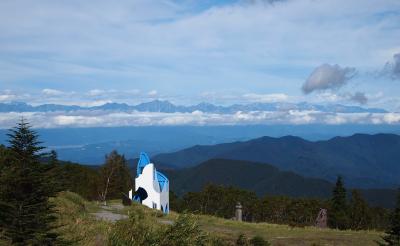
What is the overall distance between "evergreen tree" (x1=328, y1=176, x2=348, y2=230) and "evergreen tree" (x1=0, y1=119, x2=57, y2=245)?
7565cm

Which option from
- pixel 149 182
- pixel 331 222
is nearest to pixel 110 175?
pixel 149 182

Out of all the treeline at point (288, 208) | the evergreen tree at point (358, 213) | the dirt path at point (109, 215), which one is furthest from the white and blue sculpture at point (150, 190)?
the evergreen tree at point (358, 213)

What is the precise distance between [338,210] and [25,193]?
78259mm

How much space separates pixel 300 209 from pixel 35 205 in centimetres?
9358

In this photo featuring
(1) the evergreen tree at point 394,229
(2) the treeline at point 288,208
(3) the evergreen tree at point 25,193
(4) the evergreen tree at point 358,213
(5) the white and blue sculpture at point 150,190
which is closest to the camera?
(3) the evergreen tree at point 25,193

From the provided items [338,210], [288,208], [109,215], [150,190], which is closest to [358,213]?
[338,210]

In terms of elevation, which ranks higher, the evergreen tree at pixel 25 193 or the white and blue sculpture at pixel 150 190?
the evergreen tree at pixel 25 193

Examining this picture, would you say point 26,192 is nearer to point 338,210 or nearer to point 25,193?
point 25,193

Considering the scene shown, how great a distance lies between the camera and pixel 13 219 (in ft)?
28.3

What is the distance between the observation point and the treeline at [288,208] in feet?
267

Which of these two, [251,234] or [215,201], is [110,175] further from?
[215,201]

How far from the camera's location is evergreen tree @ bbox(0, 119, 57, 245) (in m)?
8.62

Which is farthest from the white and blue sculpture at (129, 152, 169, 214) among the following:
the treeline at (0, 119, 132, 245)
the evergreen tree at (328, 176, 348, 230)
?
the evergreen tree at (328, 176, 348, 230)

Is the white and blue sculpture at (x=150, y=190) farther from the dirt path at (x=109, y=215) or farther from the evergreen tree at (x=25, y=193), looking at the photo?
the evergreen tree at (x=25, y=193)
